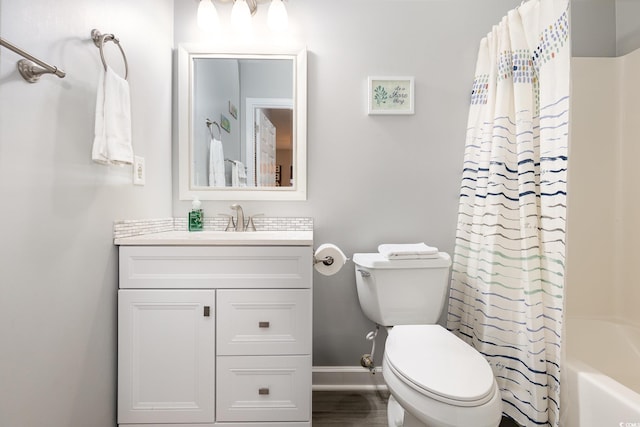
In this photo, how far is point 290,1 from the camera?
181cm

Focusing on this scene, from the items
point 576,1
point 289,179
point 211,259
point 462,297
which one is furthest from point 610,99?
point 211,259

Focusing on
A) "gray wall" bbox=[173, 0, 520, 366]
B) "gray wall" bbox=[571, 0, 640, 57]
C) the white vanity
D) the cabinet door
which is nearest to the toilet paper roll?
the white vanity

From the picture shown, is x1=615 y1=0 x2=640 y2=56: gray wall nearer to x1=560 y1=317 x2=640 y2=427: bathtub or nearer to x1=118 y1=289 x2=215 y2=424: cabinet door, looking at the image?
x1=560 y1=317 x2=640 y2=427: bathtub

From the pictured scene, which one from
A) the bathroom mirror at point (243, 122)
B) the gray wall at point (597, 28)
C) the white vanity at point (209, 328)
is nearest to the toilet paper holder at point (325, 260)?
the white vanity at point (209, 328)

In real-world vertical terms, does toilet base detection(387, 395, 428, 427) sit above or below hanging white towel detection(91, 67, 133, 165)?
below

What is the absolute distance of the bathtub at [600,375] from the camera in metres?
1.04

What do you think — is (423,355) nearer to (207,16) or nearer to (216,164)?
(216,164)

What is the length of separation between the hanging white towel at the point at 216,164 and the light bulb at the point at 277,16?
2.18 ft

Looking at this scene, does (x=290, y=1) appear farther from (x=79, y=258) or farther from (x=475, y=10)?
(x=79, y=258)

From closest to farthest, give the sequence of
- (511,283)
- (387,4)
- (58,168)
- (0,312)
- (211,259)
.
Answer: (0,312) < (58,168) < (211,259) < (511,283) < (387,4)

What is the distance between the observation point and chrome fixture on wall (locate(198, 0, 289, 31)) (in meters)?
1.69

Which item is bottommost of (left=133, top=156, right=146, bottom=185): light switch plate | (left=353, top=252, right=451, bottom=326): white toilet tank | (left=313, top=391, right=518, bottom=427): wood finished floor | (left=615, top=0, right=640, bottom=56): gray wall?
(left=313, top=391, right=518, bottom=427): wood finished floor

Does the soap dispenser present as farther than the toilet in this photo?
Yes

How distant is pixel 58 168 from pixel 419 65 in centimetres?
171
